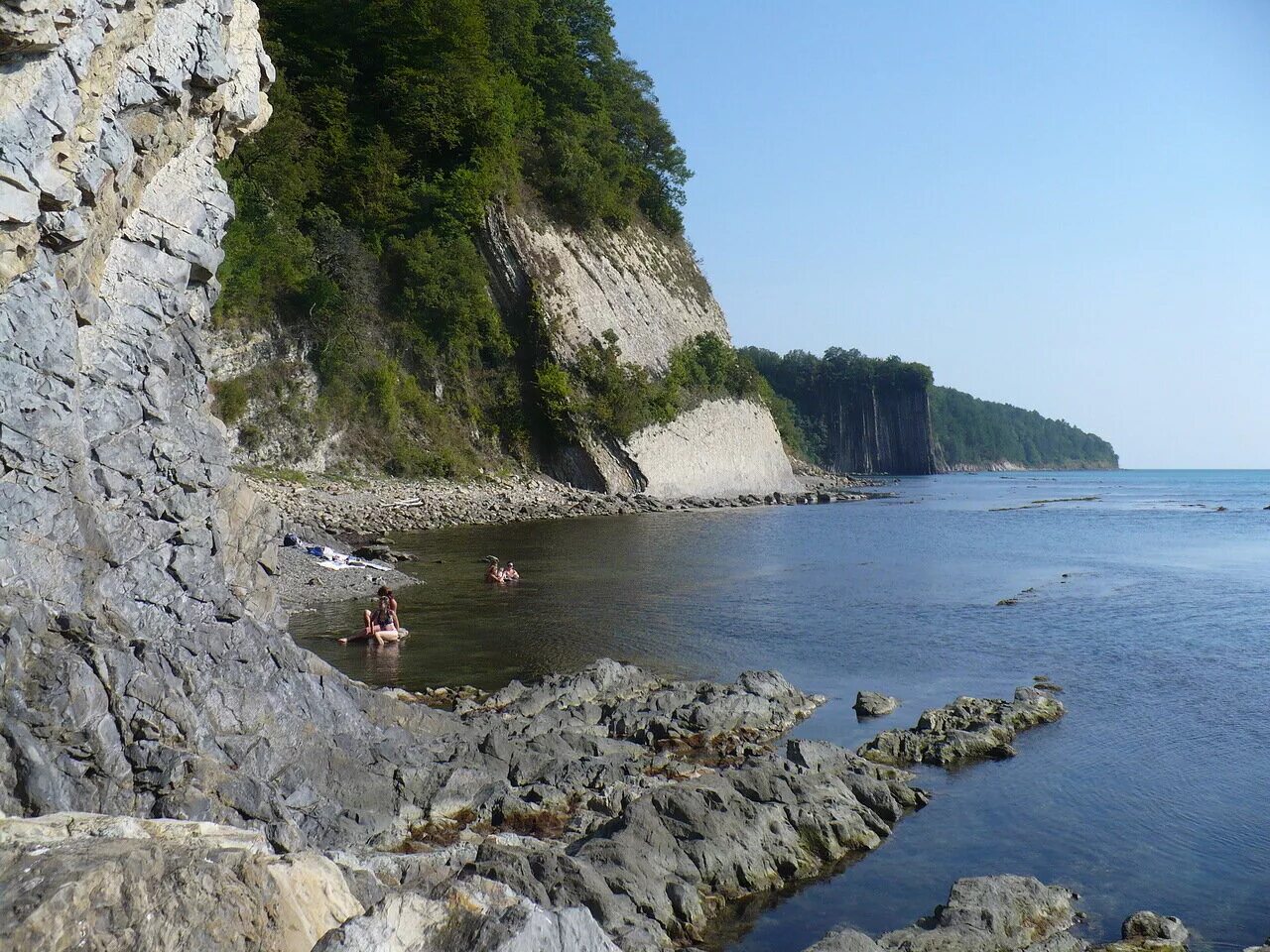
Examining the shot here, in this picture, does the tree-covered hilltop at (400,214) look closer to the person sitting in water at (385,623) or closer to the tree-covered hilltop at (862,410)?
the person sitting in water at (385,623)

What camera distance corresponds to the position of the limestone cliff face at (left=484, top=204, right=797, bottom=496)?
5378cm

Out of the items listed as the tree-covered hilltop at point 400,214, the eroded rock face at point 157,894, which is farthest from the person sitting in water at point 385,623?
the tree-covered hilltop at point 400,214

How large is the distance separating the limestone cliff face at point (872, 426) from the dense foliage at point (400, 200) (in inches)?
4150

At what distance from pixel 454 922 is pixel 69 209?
7.60 meters

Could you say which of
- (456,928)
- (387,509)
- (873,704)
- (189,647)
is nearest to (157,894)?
(456,928)

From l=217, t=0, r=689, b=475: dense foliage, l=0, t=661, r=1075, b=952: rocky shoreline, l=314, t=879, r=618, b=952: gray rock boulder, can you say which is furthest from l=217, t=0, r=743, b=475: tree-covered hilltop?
l=314, t=879, r=618, b=952: gray rock boulder

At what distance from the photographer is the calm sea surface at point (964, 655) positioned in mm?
10031

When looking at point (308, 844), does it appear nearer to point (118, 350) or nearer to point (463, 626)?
point (118, 350)

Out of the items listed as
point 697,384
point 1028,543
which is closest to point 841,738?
point 1028,543

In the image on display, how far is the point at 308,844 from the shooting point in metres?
8.70

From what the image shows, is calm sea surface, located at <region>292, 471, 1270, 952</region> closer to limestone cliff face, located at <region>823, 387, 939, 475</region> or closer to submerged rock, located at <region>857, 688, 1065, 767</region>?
submerged rock, located at <region>857, 688, 1065, 767</region>

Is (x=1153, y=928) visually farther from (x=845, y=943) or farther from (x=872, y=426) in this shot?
(x=872, y=426)

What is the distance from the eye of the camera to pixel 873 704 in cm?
1559

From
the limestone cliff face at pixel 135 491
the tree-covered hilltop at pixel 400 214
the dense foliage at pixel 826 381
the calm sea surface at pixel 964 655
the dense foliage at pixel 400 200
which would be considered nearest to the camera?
the limestone cliff face at pixel 135 491
